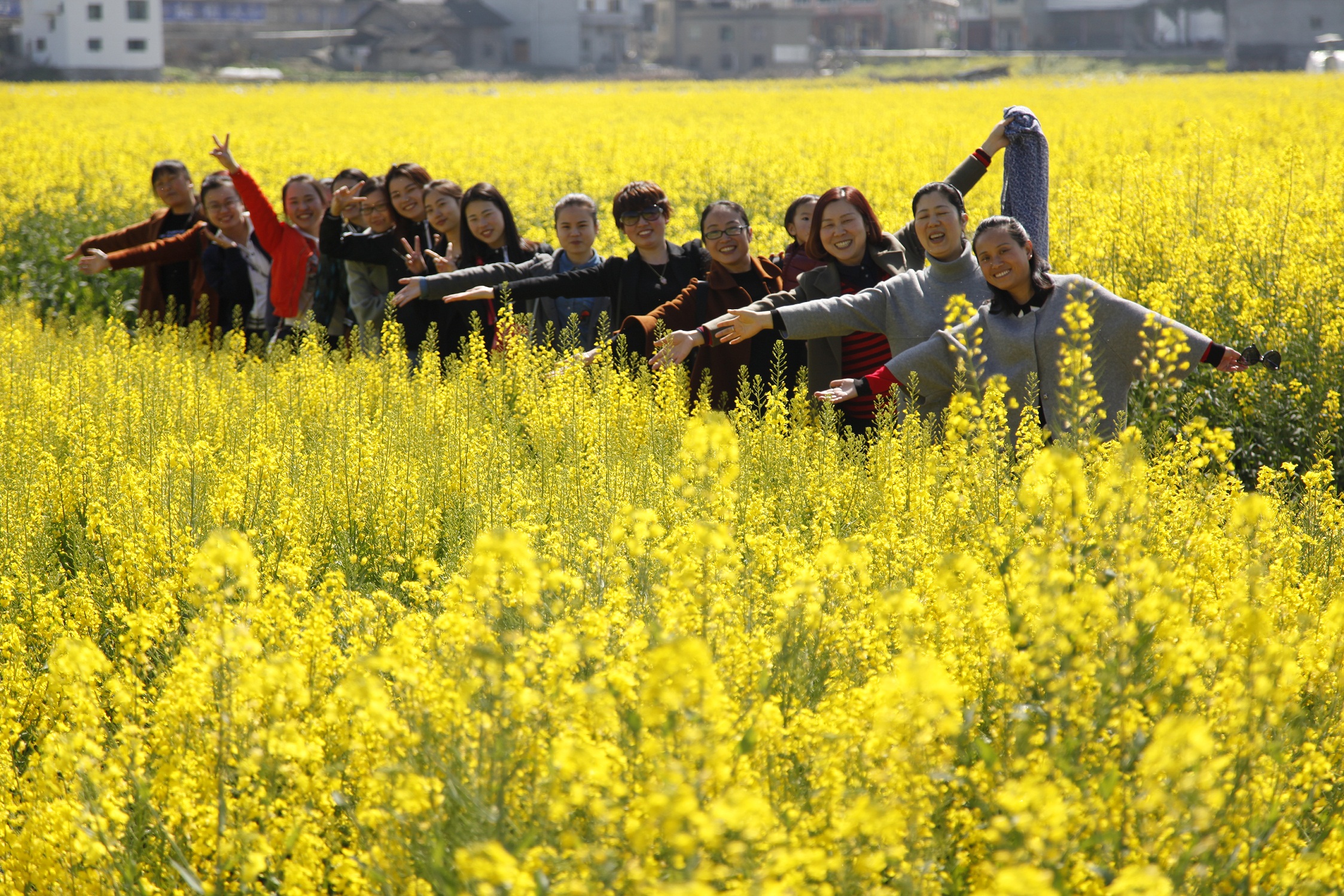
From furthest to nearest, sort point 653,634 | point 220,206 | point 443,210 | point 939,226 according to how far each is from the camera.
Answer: point 220,206, point 443,210, point 939,226, point 653,634

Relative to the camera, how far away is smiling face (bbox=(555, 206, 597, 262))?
6.36 m

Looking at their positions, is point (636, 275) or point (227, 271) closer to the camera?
point (636, 275)

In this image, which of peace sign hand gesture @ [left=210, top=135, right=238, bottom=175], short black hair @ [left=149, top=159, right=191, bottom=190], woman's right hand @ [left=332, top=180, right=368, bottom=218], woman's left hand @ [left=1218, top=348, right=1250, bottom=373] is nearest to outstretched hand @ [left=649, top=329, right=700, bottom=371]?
woman's left hand @ [left=1218, top=348, right=1250, bottom=373]

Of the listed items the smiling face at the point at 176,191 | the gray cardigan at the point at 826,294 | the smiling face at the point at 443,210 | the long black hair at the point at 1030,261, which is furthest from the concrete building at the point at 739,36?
the long black hair at the point at 1030,261

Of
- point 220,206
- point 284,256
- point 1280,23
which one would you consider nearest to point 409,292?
point 284,256

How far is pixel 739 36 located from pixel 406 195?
7055cm

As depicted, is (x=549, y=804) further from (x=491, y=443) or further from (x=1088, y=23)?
(x=1088, y=23)

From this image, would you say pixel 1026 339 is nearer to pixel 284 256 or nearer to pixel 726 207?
pixel 726 207

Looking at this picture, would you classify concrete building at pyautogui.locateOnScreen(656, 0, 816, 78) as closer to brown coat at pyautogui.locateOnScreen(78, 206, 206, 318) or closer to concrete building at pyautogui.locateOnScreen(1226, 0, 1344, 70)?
concrete building at pyautogui.locateOnScreen(1226, 0, 1344, 70)

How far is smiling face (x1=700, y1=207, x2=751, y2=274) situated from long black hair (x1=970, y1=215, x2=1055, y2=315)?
4.75ft

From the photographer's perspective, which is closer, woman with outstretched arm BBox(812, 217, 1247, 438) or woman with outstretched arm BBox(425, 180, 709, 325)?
woman with outstretched arm BBox(812, 217, 1247, 438)

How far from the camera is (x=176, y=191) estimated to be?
8414 millimetres

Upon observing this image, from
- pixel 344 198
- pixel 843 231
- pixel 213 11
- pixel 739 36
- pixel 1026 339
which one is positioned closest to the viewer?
pixel 1026 339

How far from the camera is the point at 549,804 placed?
6.84 feet
